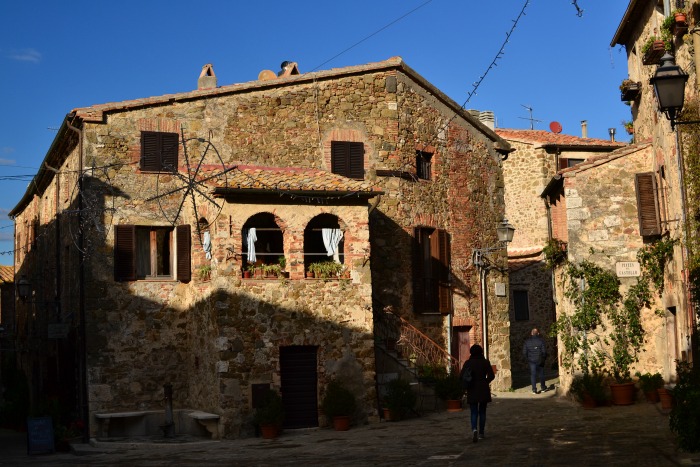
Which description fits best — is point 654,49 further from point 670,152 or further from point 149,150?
point 149,150

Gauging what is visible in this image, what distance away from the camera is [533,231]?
120 ft

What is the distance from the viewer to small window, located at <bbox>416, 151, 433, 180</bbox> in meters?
26.4

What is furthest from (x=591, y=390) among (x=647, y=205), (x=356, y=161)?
(x=356, y=161)

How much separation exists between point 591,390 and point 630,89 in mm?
7224

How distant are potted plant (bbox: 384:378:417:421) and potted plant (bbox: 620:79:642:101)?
28.9 feet

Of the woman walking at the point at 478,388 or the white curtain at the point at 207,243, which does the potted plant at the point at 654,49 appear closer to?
the woman walking at the point at 478,388

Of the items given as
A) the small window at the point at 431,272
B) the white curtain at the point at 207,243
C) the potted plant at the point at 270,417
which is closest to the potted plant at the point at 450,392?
the small window at the point at 431,272

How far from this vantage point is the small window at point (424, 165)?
1041 inches

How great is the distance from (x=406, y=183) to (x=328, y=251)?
4.83 meters

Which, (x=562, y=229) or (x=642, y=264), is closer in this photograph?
(x=642, y=264)

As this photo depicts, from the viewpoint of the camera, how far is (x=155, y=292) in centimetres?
2319

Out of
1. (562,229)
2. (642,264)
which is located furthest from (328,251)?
(642,264)

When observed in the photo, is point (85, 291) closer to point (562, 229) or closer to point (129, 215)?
point (129, 215)

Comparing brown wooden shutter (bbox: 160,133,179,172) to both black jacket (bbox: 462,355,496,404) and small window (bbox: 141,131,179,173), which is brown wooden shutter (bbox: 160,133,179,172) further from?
black jacket (bbox: 462,355,496,404)
